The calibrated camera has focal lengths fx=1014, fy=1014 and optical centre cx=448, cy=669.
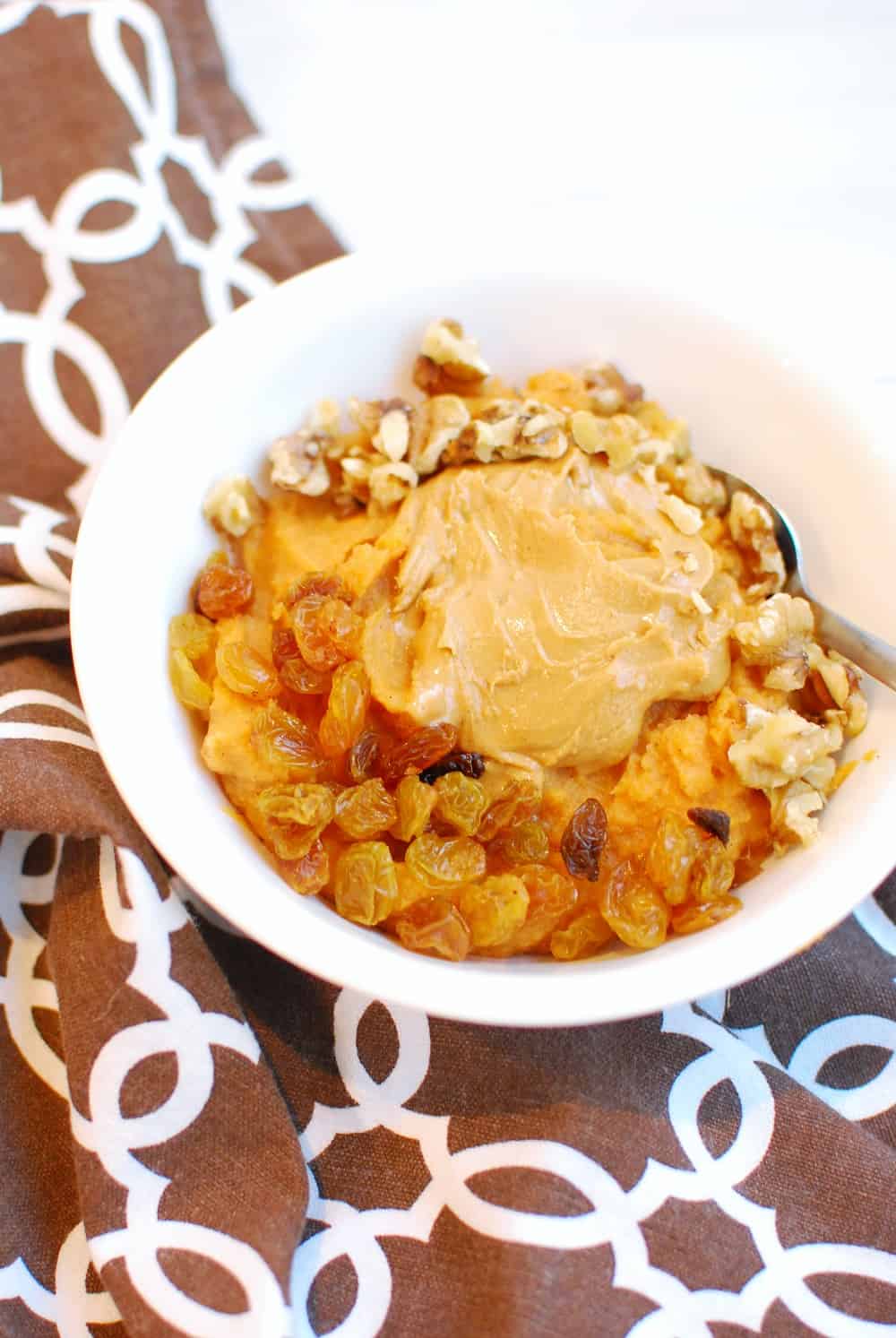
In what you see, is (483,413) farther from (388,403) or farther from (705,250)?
(705,250)

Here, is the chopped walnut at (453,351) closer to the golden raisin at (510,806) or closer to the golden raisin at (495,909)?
the golden raisin at (510,806)

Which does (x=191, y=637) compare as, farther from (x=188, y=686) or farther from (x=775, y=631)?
(x=775, y=631)

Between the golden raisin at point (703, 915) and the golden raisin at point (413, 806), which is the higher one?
the golden raisin at point (413, 806)

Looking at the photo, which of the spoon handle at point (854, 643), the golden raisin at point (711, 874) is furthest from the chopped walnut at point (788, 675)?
the golden raisin at point (711, 874)

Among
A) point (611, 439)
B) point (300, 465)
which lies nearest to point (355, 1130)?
point (300, 465)

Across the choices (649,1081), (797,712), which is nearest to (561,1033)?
(649,1081)

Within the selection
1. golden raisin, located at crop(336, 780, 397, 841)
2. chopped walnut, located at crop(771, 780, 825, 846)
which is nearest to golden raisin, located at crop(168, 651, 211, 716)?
golden raisin, located at crop(336, 780, 397, 841)
